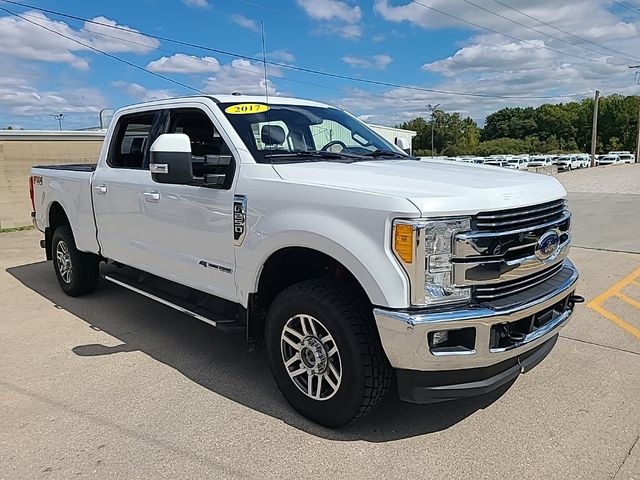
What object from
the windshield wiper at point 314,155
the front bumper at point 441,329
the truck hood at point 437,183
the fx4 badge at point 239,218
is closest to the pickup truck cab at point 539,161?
the windshield wiper at point 314,155

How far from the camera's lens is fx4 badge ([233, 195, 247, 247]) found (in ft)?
11.6

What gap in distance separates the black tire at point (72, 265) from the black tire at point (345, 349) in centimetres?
350

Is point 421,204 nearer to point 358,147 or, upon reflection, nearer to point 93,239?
point 358,147

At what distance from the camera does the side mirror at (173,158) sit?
11.5ft

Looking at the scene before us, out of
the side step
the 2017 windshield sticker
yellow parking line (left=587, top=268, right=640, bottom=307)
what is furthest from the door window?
yellow parking line (left=587, top=268, right=640, bottom=307)

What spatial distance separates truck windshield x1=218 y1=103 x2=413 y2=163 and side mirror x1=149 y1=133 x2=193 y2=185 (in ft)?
1.45

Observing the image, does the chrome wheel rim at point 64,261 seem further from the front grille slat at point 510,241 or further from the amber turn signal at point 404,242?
the front grille slat at point 510,241

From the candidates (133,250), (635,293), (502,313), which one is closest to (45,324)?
(133,250)

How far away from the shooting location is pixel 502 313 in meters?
2.78

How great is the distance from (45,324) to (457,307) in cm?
429

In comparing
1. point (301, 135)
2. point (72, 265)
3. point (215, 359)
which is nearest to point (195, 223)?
point (301, 135)

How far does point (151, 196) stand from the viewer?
4363 mm

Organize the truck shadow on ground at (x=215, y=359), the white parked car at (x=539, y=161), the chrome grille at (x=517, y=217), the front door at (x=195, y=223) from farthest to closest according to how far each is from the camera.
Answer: the white parked car at (x=539, y=161), the front door at (x=195, y=223), the truck shadow on ground at (x=215, y=359), the chrome grille at (x=517, y=217)

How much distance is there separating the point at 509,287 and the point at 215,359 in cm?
244
